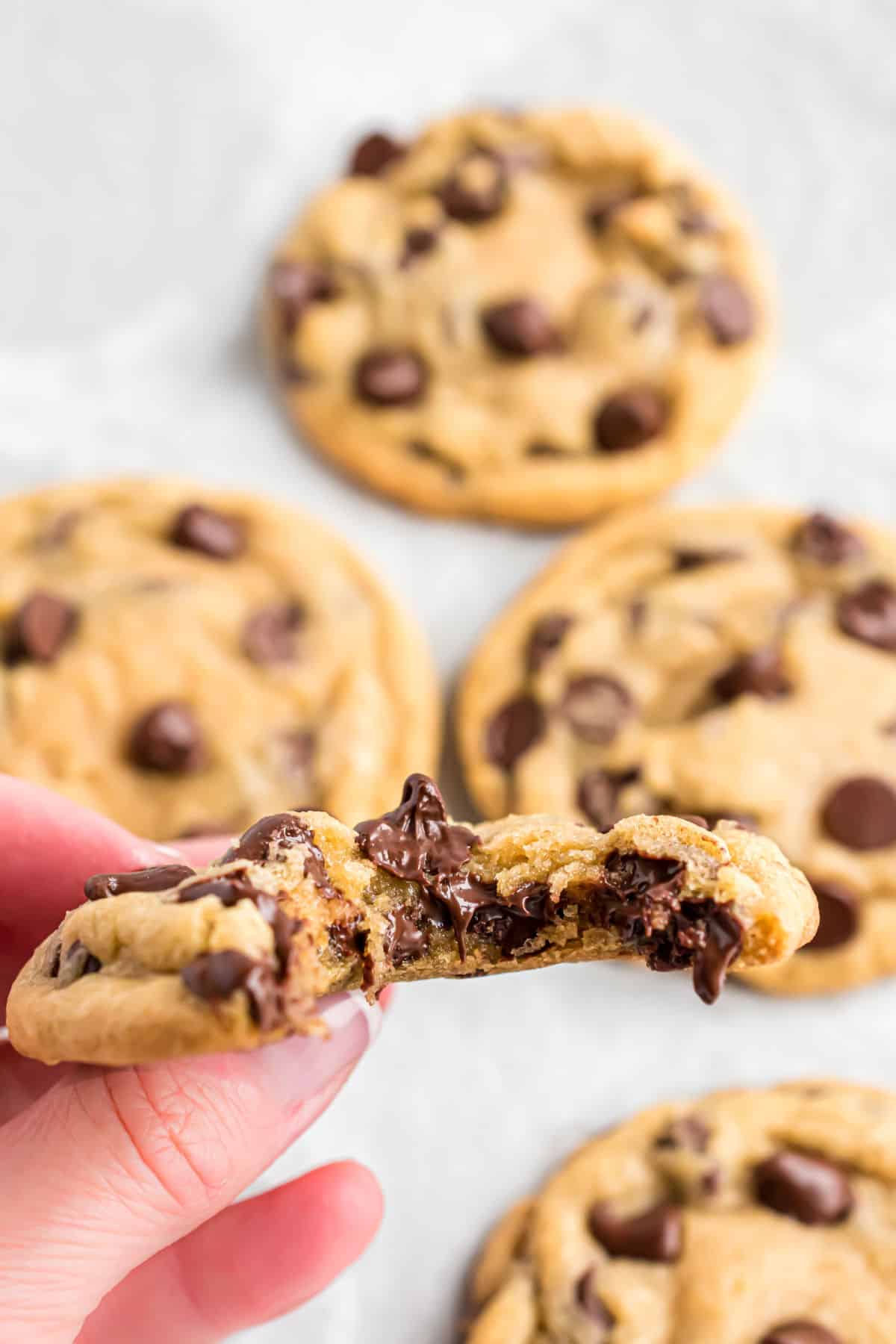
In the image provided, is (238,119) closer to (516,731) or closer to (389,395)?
(389,395)

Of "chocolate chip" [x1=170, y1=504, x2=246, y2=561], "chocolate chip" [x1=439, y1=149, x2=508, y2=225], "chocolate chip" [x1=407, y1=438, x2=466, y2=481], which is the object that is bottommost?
"chocolate chip" [x1=170, y1=504, x2=246, y2=561]

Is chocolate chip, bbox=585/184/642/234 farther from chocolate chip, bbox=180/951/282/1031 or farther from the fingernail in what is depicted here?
chocolate chip, bbox=180/951/282/1031

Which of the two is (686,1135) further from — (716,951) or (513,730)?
(716,951)

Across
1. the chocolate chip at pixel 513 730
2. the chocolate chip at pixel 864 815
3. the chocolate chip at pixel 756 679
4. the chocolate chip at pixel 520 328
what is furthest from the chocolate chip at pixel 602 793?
the chocolate chip at pixel 520 328

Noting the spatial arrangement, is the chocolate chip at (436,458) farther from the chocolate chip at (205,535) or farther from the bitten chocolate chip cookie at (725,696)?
the chocolate chip at (205,535)

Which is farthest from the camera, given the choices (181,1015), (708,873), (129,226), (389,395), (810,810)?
(129,226)

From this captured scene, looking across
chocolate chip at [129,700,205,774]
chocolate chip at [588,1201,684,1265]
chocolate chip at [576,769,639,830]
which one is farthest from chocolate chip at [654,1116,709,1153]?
chocolate chip at [129,700,205,774]

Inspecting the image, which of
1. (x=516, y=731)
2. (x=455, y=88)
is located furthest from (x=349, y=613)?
(x=455, y=88)

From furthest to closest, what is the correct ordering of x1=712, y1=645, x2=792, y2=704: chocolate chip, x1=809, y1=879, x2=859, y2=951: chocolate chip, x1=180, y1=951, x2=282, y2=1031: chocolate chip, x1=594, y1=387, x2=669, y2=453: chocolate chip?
x1=594, y1=387, x2=669, y2=453: chocolate chip → x1=712, y1=645, x2=792, y2=704: chocolate chip → x1=809, y1=879, x2=859, y2=951: chocolate chip → x1=180, y1=951, x2=282, y2=1031: chocolate chip
